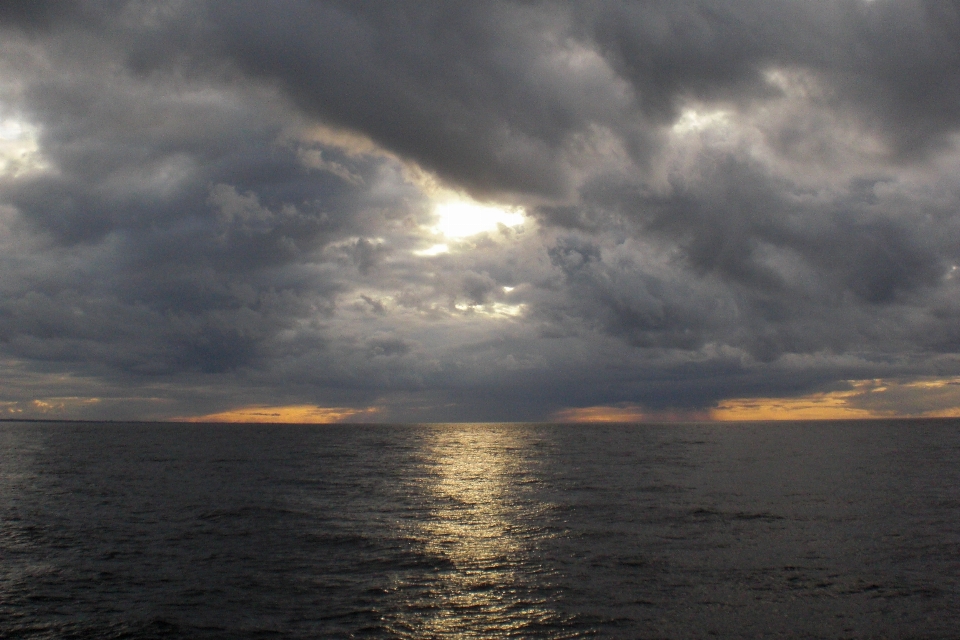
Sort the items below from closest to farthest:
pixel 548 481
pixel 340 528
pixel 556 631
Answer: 1. pixel 556 631
2. pixel 340 528
3. pixel 548 481

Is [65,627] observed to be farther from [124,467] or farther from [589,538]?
[124,467]

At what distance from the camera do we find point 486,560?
2706cm

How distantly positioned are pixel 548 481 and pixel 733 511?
2179cm

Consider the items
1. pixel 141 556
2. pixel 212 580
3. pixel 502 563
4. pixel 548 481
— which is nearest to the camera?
Result: pixel 212 580

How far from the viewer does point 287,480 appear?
6006 centimetres

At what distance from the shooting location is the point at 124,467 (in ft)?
255

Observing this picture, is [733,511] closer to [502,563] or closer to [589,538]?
[589,538]

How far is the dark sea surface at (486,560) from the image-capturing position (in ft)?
64.0

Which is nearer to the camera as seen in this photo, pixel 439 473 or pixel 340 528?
pixel 340 528

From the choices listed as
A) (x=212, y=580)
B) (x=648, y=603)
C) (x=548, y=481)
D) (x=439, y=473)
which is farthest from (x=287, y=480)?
(x=648, y=603)

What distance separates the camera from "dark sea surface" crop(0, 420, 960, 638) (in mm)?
19500

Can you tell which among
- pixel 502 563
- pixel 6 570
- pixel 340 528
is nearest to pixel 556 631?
pixel 502 563

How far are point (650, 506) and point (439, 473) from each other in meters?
32.4

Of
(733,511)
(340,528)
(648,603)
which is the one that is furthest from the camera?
(733,511)
